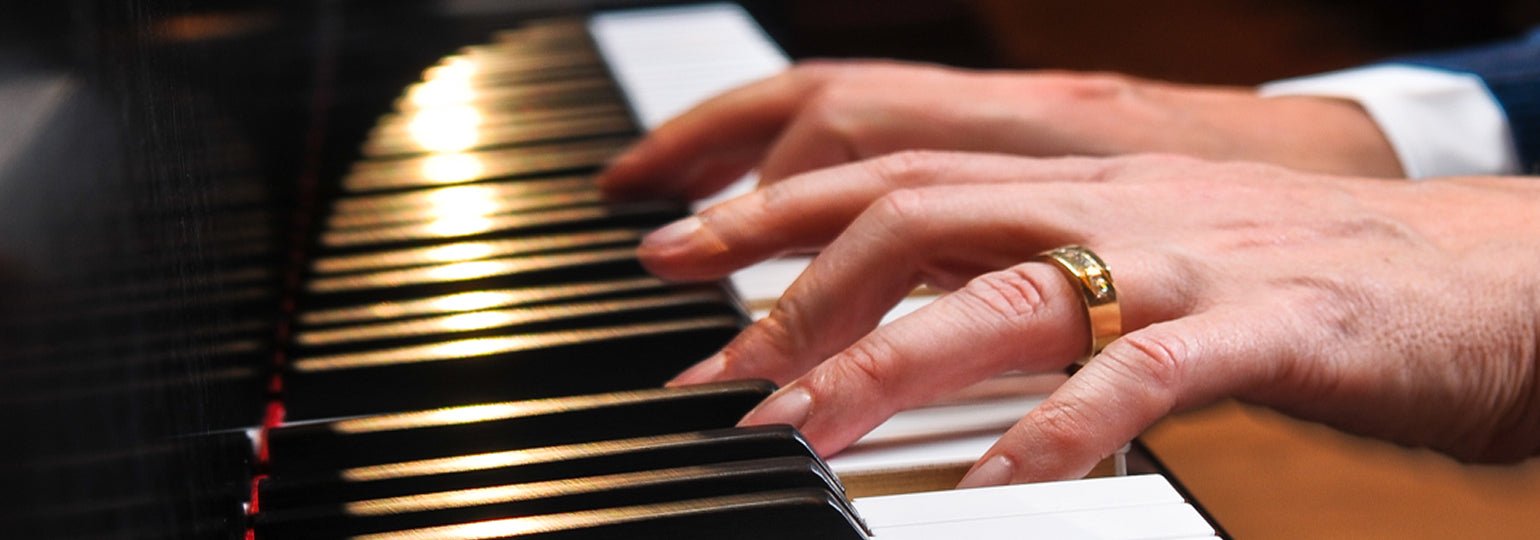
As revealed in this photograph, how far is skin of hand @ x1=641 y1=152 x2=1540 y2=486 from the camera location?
61 cm

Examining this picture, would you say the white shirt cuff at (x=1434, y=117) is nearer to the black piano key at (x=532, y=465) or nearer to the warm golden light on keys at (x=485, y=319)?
the warm golden light on keys at (x=485, y=319)

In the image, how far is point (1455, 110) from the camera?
3.94 ft

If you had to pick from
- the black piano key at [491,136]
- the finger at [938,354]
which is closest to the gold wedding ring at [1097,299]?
the finger at [938,354]

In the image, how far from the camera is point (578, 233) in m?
0.92

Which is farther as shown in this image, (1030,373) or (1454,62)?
(1454,62)

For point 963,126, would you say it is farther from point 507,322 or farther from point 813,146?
point 507,322

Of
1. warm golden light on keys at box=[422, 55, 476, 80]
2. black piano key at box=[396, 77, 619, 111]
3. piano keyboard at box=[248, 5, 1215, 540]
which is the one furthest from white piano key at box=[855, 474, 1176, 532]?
warm golden light on keys at box=[422, 55, 476, 80]

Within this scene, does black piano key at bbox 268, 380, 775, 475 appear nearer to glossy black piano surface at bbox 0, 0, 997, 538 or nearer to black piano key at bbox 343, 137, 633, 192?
glossy black piano surface at bbox 0, 0, 997, 538

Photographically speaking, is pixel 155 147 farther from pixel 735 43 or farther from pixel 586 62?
pixel 735 43

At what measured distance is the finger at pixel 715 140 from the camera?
41.3 inches

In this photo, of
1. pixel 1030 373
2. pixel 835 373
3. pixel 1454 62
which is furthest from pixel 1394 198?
pixel 1454 62

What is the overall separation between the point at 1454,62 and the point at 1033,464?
95 cm

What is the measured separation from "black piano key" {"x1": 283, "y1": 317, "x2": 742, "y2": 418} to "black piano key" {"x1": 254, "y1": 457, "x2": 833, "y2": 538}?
0.44ft

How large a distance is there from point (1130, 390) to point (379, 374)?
1.18ft
